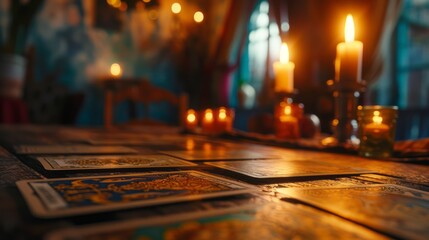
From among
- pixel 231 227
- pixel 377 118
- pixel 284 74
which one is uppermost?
pixel 284 74

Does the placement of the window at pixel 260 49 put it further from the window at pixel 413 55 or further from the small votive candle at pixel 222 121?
the small votive candle at pixel 222 121

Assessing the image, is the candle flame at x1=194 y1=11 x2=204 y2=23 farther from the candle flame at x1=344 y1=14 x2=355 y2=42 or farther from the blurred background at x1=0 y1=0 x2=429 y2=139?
the candle flame at x1=344 y1=14 x2=355 y2=42

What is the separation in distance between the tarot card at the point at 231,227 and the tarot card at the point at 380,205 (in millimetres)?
15

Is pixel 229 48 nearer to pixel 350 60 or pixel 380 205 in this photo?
pixel 350 60

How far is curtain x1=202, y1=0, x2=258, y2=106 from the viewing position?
460 cm

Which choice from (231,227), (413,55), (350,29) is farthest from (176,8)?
(231,227)

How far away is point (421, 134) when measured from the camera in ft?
9.09

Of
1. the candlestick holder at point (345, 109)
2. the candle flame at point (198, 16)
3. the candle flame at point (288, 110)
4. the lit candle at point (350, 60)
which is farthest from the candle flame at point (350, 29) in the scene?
the candle flame at point (198, 16)

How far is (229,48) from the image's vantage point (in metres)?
4.81

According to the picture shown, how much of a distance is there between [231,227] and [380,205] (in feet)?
0.54

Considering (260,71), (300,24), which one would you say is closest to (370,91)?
(300,24)

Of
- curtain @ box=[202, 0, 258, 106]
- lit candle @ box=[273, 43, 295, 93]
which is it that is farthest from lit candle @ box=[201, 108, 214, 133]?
curtain @ box=[202, 0, 258, 106]

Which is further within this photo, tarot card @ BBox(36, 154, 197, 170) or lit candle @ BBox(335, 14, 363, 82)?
lit candle @ BBox(335, 14, 363, 82)

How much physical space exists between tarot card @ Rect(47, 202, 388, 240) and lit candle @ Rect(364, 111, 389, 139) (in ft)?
1.86
